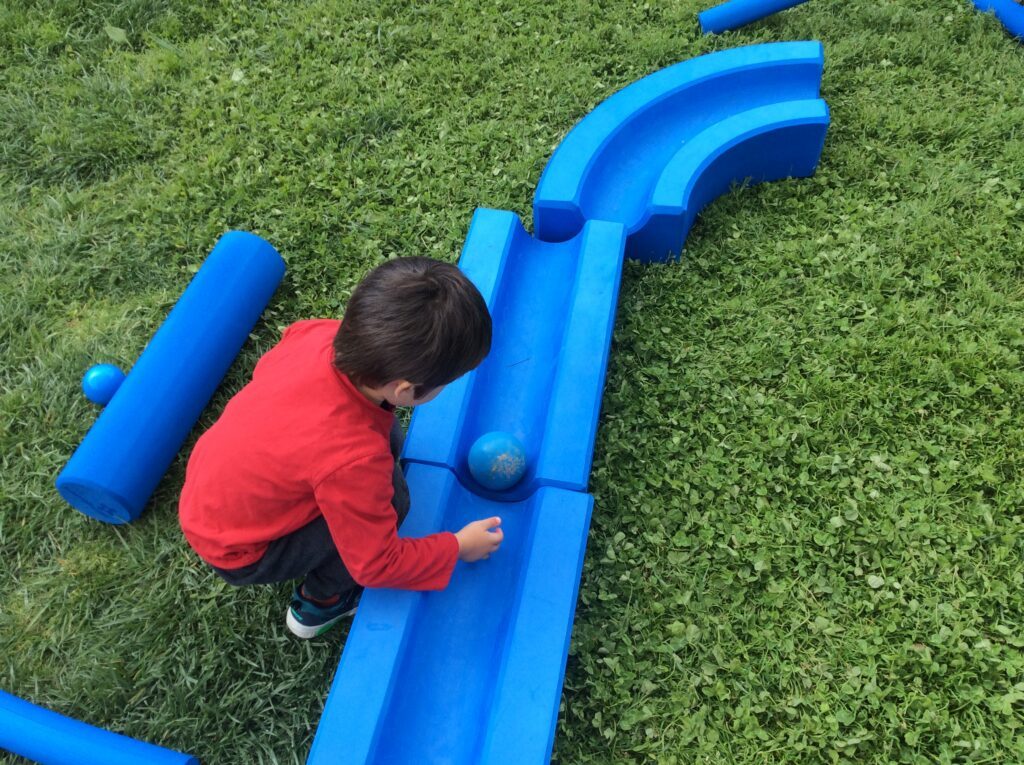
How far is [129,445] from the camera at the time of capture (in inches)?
99.8

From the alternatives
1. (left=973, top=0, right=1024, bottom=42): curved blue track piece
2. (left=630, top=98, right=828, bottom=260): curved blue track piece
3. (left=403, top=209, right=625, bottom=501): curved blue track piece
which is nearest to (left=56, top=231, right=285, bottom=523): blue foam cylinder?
(left=403, top=209, right=625, bottom=501): curved blue track piece

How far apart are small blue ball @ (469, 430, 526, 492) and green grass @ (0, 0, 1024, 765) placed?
0.38 meters

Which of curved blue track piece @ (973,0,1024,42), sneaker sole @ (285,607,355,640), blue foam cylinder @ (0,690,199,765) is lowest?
sneaker sole @ (285,607,355,640)

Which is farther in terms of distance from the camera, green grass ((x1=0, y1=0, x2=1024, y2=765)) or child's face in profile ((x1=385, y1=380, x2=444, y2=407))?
green grass ((x1=0, y1=0, x2=1024, y2=765))

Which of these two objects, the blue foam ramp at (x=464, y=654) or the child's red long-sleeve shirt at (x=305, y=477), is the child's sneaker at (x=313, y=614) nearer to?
the blue foam ramp at (x=464, y=654)

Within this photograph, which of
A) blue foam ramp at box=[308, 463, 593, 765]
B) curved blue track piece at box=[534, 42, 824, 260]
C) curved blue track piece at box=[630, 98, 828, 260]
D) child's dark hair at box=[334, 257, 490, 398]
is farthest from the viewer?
curved blue track piece at box=[534, 42, 824, 260]

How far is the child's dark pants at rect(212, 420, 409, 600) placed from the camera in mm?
2064

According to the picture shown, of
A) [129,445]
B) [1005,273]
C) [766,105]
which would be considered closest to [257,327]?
[129,445]

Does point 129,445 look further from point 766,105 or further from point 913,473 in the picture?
point 766,105

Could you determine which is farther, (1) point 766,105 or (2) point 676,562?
(1) point 766,105

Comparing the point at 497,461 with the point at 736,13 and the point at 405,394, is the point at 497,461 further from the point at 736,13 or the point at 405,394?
the point at 736,13

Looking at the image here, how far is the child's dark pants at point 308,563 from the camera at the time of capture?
206 cm

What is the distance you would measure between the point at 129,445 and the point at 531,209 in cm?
189

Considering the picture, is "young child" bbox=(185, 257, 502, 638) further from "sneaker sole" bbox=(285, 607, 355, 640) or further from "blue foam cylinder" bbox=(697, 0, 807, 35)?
"blue foam cylinder" bbox=(697, 0, 807, 35)
